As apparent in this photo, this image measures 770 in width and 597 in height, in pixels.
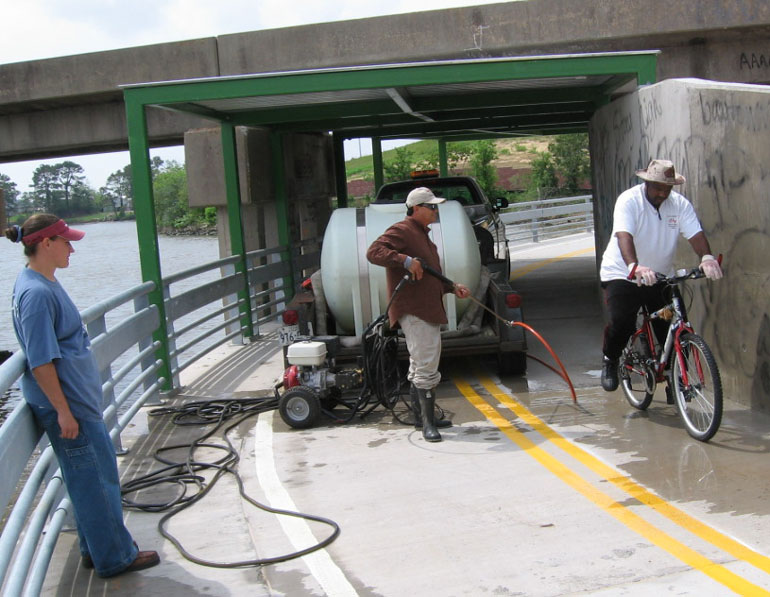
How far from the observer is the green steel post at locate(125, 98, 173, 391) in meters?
10.4

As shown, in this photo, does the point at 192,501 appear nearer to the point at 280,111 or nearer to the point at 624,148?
the point at 624,148

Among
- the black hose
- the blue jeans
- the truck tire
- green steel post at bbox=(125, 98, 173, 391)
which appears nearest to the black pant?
the truck tire

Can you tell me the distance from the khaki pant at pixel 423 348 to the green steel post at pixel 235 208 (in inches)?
258

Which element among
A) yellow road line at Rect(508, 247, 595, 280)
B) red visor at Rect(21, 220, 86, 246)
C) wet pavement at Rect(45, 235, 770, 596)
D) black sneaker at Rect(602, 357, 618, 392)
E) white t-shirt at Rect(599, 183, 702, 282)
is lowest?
wet pavement at Rect(45, 235, 770, 596)

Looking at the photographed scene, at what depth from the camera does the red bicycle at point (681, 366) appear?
659 centimetres

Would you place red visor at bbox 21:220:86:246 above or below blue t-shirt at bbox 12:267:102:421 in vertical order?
above

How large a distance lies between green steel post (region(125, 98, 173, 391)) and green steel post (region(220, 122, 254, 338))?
314 cm

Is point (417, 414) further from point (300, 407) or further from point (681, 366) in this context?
point (681, 366)

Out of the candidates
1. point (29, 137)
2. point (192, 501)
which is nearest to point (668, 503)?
point (192, 501)

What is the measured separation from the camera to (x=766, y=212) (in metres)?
7.07

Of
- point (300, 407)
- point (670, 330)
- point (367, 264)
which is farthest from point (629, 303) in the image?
point (367, 264)

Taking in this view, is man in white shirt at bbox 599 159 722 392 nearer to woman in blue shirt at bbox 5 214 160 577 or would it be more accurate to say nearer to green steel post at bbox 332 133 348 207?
woman in blue shirt at bbox 5 214 160 577

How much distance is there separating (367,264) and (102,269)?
27.8 metres

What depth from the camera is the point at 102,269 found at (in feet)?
117
